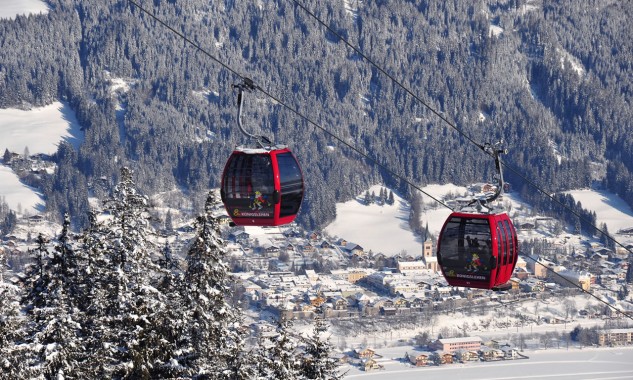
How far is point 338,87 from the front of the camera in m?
160

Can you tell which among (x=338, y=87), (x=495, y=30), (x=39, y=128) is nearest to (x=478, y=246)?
(x=39, y=128)

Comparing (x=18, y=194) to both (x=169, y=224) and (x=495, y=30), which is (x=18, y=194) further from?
(x=495, y=30)

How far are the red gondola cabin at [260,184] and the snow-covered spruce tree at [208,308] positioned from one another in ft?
10.8

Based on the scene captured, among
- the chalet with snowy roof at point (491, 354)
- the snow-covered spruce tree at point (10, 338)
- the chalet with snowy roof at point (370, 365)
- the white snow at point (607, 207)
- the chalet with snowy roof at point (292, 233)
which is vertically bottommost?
the chalet with snowy roof at point (292, 233)

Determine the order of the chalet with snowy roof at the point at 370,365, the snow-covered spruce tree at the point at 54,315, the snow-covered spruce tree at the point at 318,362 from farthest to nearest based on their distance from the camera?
the chalet with snowy roof at the point at 370,365 → the snow-covered spruce tree at the point at 318,362 → the snow-covered spruce tree at the point at 54,315

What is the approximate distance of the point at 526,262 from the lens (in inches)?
4432

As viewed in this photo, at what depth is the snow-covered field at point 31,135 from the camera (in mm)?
127188

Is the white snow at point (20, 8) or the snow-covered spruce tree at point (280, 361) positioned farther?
the white snow at point (20, 8)

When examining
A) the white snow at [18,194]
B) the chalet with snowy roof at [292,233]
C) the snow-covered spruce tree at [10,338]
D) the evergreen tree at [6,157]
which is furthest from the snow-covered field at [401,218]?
the snow-covered spruce tree at [10,338]

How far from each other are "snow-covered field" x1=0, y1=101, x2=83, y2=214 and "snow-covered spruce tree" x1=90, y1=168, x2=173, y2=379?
103 meters

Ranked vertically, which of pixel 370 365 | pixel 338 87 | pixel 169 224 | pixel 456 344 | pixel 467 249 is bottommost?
pixel 169 224

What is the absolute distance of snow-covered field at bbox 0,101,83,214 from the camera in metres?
127

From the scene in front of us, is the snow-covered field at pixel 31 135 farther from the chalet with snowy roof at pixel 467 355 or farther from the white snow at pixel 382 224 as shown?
the chalet with snowy roof at pixel 467 355

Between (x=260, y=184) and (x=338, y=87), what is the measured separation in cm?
14080
